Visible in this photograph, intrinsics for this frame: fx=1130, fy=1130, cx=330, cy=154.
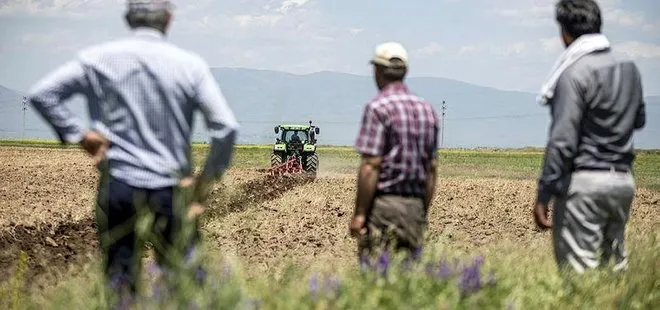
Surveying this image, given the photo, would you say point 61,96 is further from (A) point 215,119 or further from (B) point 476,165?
(B) point 476,165

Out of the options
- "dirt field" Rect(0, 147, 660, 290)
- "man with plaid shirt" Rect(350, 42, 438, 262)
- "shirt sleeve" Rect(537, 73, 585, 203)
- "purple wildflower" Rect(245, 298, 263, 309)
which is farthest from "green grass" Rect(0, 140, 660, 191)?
"purple wildflower" Rect(245, 298, 263, 309)

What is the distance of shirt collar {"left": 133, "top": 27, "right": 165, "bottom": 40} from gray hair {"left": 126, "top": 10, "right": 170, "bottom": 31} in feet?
0.05

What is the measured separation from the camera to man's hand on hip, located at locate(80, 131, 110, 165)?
5.05 meters

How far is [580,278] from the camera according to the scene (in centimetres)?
607

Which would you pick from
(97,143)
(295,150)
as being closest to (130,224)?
(97,143)

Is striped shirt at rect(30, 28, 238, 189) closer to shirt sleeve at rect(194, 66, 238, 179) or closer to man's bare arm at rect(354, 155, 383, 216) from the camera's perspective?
shirt sleeve at rect(194, 66, 238, 179)

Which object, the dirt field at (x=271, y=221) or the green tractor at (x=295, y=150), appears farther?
the green tractor at (x=295, y=150)

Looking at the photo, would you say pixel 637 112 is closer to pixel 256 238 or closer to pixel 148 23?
pixel 148 23

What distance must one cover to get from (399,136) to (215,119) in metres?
1.41

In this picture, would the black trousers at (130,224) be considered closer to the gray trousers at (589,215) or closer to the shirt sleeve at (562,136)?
the shirt sleeve at (562,136)

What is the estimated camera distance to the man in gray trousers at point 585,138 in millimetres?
6223

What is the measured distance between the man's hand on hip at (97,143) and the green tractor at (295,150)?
28201 mm

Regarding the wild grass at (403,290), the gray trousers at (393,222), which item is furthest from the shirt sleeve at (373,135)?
the wild grass at (403,290)

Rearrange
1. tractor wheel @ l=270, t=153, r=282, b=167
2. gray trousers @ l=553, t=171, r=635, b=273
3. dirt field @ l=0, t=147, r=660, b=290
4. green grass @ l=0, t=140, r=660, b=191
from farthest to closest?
green grass @ l=0, t=140, r=660, b=191 < tractor wheel @ l=270, t=153, r=282, b=167 < dirt field @ l=0, t=147, r=660, b=290 < gray trousers @ l=553, t=171, r=635, b=273
